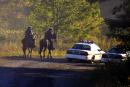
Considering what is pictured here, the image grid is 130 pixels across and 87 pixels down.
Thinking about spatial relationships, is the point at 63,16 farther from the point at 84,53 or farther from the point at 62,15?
the point at 84,53


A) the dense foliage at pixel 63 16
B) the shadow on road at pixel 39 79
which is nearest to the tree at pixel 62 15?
the dense foliage at pixel 63 16

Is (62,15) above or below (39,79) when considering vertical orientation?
above

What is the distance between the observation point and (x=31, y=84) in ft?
58.6

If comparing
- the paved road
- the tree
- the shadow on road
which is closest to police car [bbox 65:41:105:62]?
the paved road

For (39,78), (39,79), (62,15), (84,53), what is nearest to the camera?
(39,79)

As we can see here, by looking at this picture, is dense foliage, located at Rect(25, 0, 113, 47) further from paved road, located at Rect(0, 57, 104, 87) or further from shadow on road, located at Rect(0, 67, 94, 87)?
shadow on road, located at Rect(0, 67, 94, 87)

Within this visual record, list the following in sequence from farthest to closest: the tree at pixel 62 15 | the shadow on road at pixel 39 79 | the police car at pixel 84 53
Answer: the tree at pixel 62 15 < the police car at pixel 84 53 < the shadow on road at pixel 39 79

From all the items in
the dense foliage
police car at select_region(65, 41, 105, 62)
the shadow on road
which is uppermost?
the dense foliage

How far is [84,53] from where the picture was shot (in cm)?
3109

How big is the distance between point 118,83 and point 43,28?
25.9 metres

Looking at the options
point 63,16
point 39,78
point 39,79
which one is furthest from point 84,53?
point 63,16

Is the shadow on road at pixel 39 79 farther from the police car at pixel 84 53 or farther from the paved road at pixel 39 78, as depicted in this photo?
the police car at pixel 84 53

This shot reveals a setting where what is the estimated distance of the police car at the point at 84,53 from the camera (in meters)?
31.0

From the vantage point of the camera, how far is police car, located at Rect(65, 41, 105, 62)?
102 feet
